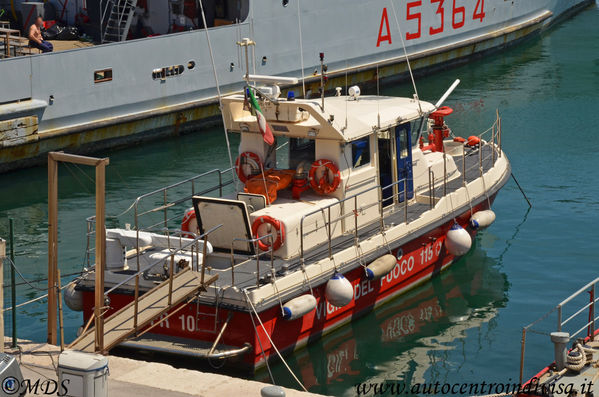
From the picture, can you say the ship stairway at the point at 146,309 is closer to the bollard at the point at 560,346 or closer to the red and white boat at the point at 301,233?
the red and white boat at the point at 301,233

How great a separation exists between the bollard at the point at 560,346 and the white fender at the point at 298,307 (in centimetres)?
333

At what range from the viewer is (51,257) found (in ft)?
38.3

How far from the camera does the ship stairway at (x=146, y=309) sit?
461 inches

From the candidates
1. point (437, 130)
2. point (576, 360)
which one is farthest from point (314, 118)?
point (576, 360)

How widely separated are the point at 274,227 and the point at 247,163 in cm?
173

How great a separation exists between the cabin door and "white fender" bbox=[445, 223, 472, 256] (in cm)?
94

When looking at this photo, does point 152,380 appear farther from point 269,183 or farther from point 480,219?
point 480,219

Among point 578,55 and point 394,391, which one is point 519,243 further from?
point 578,55

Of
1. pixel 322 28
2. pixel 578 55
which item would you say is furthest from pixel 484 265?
pixel 578 55

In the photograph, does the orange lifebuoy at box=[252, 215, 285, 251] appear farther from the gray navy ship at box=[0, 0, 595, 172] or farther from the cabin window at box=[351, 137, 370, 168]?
the gray navy ship at box=[0, 0, 595, 172]

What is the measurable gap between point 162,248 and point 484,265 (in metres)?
5.87

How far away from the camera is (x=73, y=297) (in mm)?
13547

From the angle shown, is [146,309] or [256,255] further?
[256,255]

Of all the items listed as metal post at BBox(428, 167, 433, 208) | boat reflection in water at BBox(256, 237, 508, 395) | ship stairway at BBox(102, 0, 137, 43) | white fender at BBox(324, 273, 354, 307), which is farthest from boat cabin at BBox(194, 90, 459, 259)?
ship stairway at BBox(102, 0, 137, 43)
